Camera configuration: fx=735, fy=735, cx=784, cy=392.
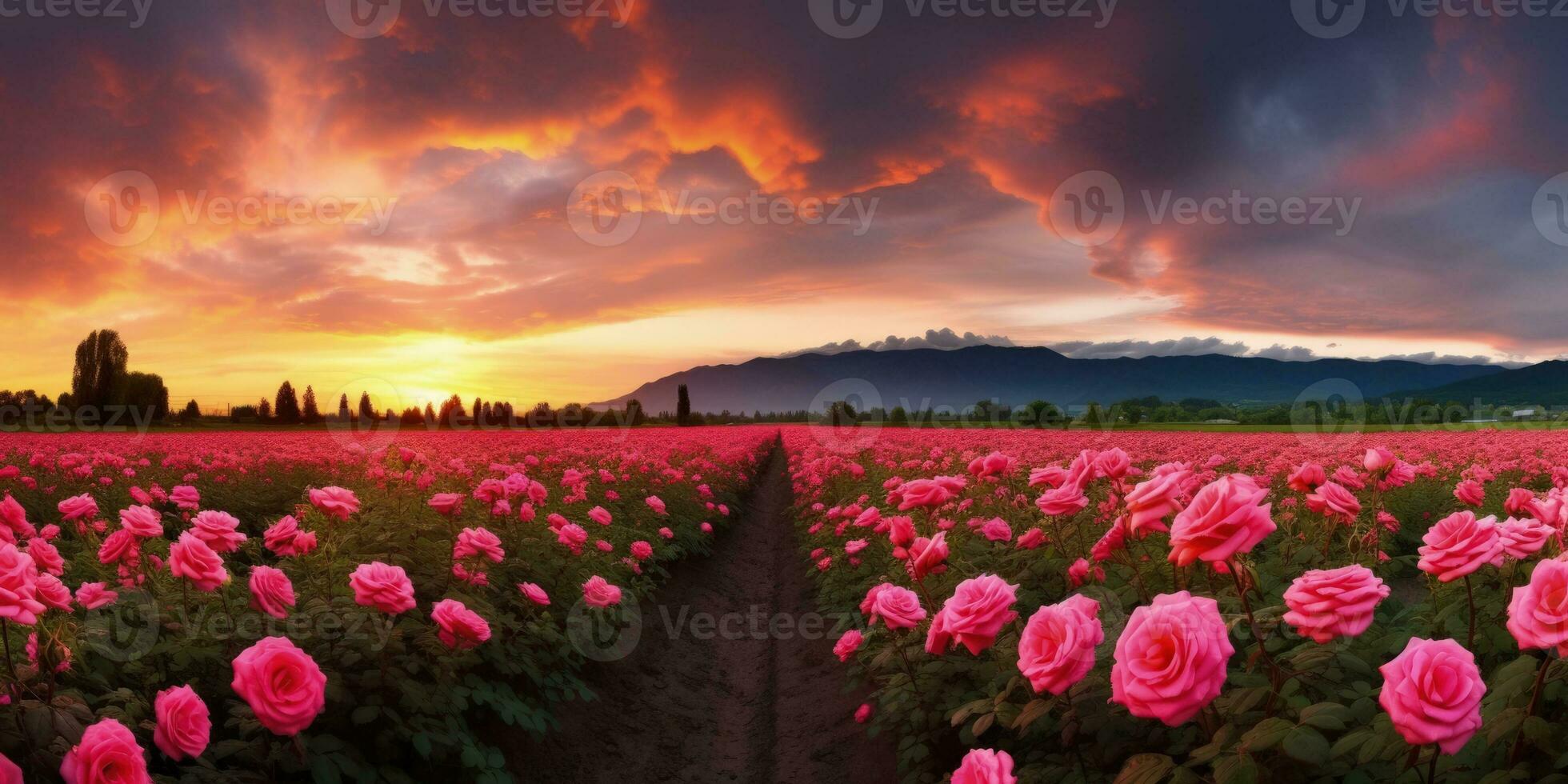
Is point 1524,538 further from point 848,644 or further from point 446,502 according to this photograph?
point 446,502

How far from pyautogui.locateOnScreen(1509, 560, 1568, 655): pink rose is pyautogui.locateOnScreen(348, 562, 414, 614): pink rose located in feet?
11.4

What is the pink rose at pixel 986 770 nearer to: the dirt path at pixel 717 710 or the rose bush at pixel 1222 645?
the rose bush at pixel 1222 645

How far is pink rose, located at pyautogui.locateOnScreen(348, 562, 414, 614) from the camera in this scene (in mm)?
2955

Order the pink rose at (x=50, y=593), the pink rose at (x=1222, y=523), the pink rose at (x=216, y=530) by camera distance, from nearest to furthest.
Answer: the pink rose at (x=1222, y=523) → the pink rose at (x=50, y=593) → the pink rose at (x=216, y=530)

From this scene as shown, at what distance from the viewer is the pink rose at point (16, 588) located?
197 cm

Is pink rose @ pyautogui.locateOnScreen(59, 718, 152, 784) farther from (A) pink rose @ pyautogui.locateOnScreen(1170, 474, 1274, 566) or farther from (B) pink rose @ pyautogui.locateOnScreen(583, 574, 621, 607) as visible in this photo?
(B) pink rose @ pyautogui.locateOnScreen(583, 574, 621, 607)

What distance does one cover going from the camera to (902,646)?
3.88m

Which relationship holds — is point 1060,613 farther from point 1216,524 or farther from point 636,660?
point 636,660

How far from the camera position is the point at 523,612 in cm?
503

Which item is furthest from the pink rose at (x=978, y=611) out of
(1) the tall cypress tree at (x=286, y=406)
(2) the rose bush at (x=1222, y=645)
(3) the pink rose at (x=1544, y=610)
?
(1) the tall cypress tree at (x=286, y=406)

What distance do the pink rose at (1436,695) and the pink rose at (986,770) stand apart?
88 centimetres

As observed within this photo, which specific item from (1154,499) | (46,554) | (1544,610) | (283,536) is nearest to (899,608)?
(1154,499)

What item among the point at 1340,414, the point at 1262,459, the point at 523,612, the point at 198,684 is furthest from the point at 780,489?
the point at 1340,414

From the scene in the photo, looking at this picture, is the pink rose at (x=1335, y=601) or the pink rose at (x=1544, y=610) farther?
the pink rose at (x=1335, y=601)
